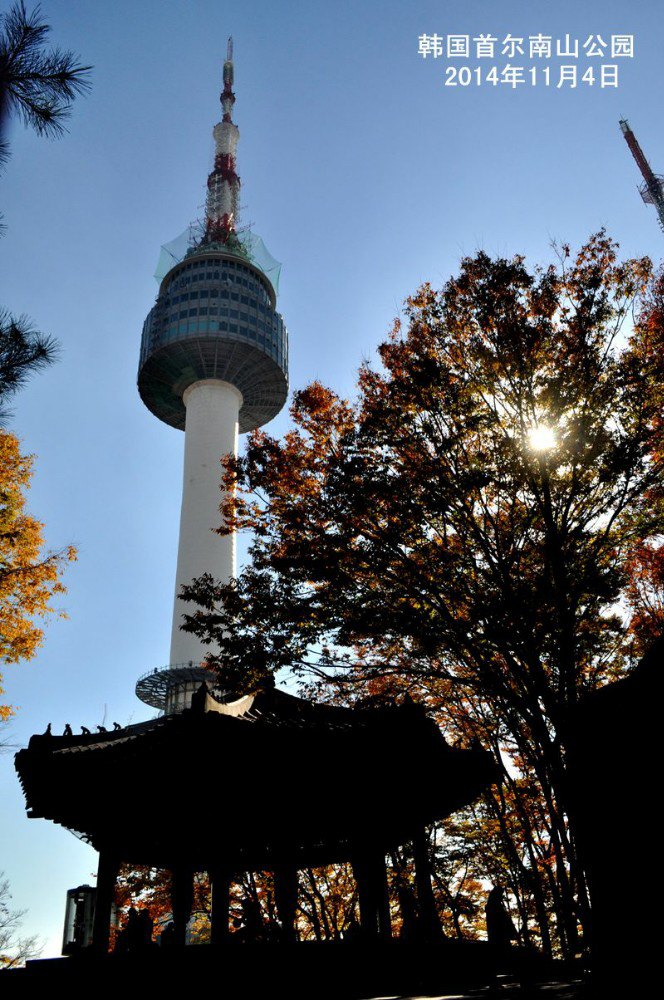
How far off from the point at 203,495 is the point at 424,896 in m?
40.3

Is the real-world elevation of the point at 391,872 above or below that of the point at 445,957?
above

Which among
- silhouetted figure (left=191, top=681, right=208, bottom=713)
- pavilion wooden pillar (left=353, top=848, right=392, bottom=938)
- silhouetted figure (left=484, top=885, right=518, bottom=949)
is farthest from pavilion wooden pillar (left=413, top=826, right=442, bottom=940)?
silhouetted figure (left=191, top=681, right=208, bottom=713)

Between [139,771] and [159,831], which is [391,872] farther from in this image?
[139,771]

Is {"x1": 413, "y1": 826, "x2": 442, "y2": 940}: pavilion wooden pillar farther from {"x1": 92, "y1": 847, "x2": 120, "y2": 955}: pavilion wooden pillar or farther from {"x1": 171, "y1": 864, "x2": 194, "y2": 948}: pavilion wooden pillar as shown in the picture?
{"x1": 92, "y1": 847, "x2": 120, "y2": 955}: pavilion wooden pillar

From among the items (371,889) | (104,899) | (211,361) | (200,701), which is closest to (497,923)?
(371,889)

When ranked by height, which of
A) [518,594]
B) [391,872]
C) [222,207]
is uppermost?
[222,207]

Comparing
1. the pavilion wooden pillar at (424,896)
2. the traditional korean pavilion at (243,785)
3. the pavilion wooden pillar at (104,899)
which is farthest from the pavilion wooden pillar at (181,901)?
the pavilion wooden pillar at (424,896)

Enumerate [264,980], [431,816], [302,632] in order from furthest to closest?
[302,632]
[431,816]
[264,980]

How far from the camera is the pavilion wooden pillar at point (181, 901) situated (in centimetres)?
704

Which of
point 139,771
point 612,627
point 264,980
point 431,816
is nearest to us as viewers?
point 264,980

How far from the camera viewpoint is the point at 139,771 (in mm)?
6902

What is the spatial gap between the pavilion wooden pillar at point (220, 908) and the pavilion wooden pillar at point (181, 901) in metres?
0.30

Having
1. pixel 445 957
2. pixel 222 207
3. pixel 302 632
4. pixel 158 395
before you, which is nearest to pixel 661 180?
pixel 222 207

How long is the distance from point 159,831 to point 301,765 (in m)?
2.67
